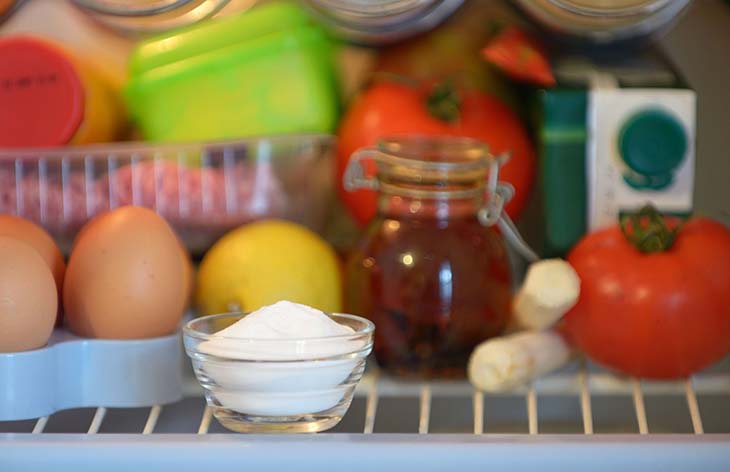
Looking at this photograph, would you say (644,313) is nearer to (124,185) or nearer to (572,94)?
(572,94)

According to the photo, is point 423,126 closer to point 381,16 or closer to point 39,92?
point 381,16

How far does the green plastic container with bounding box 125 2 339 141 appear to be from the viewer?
996mm

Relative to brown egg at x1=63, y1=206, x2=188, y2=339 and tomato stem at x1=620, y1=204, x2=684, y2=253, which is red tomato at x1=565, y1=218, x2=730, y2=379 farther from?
brown egg at x1=63, y1=206, x2=188, y2=339

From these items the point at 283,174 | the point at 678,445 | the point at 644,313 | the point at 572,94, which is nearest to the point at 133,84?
the point at 283,174

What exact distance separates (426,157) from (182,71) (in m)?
0.25

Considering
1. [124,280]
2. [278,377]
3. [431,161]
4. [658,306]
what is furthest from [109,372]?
[658,306]

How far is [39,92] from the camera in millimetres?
991

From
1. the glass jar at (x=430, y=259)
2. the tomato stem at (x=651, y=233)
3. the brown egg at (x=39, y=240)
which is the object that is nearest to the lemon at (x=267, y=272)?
the glass jar at (x=430, y=259)

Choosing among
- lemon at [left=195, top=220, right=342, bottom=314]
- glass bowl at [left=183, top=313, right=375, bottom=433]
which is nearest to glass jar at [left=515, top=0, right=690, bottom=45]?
lemon at [left=195, top=220, right=342, bottom=314]

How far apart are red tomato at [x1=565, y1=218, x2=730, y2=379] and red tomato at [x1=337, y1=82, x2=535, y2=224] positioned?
0.17 meters

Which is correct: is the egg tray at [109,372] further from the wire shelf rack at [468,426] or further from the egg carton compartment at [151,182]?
the egg carton compartment at [151,182]

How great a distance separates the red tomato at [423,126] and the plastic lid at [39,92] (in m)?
0.26

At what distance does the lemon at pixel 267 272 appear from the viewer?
899 millimetres

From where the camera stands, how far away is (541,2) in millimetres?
958
